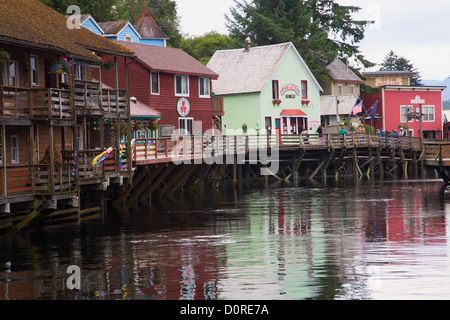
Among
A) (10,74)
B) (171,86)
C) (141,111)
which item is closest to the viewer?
(10,74)

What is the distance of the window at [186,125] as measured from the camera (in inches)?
1981

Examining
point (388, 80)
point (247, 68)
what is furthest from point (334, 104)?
point (388, 80)

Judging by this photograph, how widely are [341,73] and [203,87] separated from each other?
2776 centimetres

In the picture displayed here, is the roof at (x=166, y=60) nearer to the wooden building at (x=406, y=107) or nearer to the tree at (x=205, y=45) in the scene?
the wooden building at (x=406, y=107)

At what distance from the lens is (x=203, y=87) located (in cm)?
5278

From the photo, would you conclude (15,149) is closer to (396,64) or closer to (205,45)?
(205,45)

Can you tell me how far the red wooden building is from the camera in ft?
157

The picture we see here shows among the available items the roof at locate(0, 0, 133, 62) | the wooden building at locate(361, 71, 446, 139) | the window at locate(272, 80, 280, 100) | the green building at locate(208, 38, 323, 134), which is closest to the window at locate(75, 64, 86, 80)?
the roof at locate(0, 0, 133, 62)

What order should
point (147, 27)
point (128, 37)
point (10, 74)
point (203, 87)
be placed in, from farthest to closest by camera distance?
point (147, 27), point (128, 37), point (203, 87), point (10, 74)

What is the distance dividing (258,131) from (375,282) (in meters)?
44.6

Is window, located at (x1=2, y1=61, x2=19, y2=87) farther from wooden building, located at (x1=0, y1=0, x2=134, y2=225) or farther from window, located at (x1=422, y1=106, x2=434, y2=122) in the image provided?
window, located at (x1=422, y1=106, x2=434, y2=122)

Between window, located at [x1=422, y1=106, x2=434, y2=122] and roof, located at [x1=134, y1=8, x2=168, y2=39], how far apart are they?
3180cm

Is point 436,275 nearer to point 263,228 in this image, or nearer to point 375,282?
point 375,282
